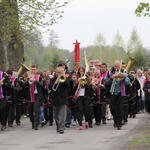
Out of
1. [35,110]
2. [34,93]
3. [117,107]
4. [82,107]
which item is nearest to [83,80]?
[82,107]

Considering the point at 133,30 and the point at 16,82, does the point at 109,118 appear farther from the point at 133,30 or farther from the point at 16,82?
the point at 133,30

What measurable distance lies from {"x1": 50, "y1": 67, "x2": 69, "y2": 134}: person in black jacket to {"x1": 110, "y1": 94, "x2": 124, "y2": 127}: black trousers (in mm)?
1524

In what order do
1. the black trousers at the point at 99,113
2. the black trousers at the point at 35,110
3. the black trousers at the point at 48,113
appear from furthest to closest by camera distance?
1. the black trousers at the point at 48,113
2. the black trousers at the point at 99,113
3. the black trousers at the point at 35,110

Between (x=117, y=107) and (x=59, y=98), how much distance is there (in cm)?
185

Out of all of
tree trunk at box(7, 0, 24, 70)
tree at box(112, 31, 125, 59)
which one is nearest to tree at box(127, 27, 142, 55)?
tree at box(112, 31, 125, 59)

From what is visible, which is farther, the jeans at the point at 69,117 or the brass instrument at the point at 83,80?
the jeans at the point at 69,117

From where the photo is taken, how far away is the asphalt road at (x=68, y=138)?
1203 centimetres

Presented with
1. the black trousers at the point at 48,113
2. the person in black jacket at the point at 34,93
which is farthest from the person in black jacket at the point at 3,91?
the black trousers at the point at 48,113

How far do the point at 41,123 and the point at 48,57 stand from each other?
96551mm

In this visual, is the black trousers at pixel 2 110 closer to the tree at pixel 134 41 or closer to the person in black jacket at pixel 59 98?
the person in black jacket at pixel 59 98

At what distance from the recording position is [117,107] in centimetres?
1573

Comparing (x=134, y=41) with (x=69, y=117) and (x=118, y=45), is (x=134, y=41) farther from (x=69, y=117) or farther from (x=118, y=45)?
(x=69, y=117)

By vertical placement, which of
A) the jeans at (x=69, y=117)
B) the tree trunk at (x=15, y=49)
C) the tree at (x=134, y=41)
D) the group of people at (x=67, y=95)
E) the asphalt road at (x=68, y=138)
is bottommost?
the asphalt road at (x=68, y=138)

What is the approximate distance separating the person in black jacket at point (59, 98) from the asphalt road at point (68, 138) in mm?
310
